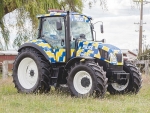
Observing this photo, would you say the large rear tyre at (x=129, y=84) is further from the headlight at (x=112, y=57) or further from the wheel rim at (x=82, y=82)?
the wheel rim at (x=82, y=82)

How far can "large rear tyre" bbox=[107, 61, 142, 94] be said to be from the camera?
12117mm

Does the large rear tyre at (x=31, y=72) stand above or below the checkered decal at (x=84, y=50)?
below

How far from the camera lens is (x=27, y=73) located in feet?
42.5

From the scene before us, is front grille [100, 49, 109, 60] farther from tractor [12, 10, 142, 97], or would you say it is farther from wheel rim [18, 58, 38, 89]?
wheel rim [18, 58, 38, 89]

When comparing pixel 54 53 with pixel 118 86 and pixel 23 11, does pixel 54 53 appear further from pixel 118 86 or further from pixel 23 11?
pixel 23 11

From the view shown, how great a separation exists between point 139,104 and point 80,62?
2104mm

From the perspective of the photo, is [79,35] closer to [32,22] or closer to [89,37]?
[89,37]

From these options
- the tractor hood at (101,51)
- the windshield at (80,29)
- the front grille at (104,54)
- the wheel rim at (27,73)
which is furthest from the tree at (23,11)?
the front grille at (104,54)

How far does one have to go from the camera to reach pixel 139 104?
32.8ft

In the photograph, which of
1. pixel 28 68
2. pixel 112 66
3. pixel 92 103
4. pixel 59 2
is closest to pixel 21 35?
pixel 59 2

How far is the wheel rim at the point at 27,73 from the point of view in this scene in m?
12.7

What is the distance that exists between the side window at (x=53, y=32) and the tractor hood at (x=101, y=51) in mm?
674

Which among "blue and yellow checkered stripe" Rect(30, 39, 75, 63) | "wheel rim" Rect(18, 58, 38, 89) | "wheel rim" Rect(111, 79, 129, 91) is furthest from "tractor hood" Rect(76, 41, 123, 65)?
"wheel rim" Rect(18, 58, 38, 89)

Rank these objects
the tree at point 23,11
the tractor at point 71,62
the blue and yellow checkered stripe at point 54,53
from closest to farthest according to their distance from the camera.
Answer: the tractor at point 71,62
the blue and yellow checkered stripe at point 54,53
the tree at point 23,11
